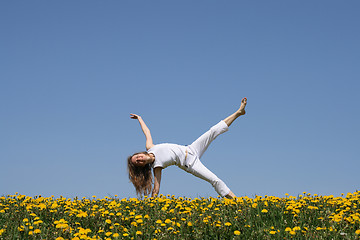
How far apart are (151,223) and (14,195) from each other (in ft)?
16.1

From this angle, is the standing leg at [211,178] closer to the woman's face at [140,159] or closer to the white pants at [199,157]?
the white pants at [199,157]

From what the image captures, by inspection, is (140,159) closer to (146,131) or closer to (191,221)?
(146,131)

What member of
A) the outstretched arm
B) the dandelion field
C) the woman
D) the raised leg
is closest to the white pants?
the woman

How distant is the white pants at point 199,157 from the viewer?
975 centimetres

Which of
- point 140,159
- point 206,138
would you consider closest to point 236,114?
point 206,138

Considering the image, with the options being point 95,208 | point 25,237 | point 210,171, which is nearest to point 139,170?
point 210,171

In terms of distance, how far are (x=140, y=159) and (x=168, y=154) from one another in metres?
0.73

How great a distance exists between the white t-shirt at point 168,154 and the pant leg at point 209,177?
1.13ft

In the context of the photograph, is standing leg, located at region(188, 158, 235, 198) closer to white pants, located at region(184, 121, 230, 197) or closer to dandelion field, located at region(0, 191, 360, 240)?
white pants, located at region(184, 121, 230, 197)

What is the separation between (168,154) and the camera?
9750mm

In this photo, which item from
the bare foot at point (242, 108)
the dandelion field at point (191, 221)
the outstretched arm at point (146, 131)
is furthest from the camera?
the bare foot at point (242, 108)

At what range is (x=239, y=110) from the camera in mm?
10656

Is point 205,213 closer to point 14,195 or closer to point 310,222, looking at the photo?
point 310,222

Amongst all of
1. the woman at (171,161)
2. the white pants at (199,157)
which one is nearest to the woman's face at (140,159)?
the woman at (171,161)
